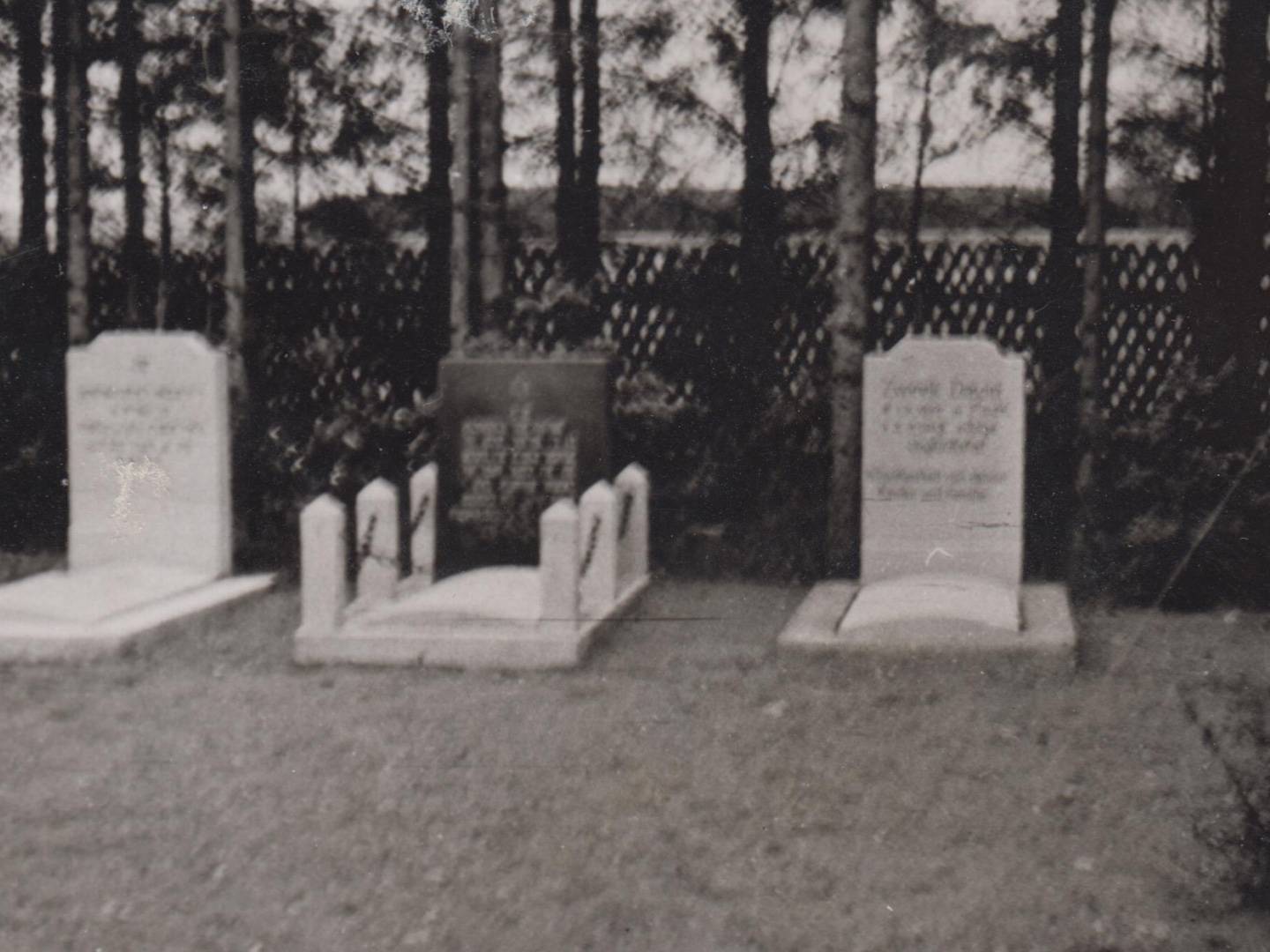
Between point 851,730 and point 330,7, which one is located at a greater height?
point 330,7

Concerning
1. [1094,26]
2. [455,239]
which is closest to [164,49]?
[455,239]

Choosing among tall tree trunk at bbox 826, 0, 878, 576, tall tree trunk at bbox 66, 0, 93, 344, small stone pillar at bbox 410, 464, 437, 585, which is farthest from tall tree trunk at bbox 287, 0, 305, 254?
tall tree trunk at bbox 826, 0, 878, 576

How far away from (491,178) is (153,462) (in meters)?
3.06

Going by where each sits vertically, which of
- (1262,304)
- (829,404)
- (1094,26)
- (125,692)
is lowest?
(125,692)

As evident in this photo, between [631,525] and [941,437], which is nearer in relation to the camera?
[941,437]

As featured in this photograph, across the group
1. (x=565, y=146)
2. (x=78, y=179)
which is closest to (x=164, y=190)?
(x=78, y=179)

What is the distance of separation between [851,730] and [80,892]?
2832 mm

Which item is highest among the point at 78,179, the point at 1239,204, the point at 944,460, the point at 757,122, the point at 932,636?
the point at 757,122

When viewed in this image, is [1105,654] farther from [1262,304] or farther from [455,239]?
[455,239]

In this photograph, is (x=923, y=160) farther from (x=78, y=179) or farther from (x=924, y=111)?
(x=78, y=179)

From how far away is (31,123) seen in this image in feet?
46.0

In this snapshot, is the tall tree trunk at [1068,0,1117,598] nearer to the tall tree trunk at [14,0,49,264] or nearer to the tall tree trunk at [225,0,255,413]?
the tall tree trunk at [225,0,255,413]

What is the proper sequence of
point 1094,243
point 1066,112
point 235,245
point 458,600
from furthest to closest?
point 1066,112
point 235,245
point 1094,243
point 458,600

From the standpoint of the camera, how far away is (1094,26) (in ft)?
34.5
